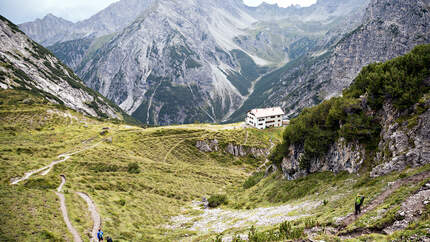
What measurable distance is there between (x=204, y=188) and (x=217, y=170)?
25.4 metres

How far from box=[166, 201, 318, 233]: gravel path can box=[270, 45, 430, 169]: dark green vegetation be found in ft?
46.9

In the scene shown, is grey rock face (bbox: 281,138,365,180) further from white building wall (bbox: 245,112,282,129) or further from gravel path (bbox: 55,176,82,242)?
white building wall (bbox: 245,112,282,129)

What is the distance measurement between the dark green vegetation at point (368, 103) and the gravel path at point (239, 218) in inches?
563

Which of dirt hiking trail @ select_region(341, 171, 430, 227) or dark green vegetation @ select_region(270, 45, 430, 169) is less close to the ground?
dark green vegetation @ select_region(270, 45, 430, 169)

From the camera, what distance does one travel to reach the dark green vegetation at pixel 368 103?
34406 mm

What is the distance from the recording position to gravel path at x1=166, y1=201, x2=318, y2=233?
3494 cm

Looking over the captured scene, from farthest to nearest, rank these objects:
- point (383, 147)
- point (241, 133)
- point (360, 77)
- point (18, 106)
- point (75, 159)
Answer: point (241, 133) → point (18, 106) → point (75, 159) → point (360, 77) → point (383, 147)

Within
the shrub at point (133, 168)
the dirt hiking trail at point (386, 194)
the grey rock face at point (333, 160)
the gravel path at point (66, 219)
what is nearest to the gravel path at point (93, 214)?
the gravel path at point (66, 219)

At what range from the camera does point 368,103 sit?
40.4 metres

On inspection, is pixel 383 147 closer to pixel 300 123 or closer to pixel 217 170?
pixel 300 123

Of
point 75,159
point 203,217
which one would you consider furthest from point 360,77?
point 75,159

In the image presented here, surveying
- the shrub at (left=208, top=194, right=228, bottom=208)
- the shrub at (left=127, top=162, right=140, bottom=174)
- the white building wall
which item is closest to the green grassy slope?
the shrub at (left=127, top=162, right=140, bottom=174)

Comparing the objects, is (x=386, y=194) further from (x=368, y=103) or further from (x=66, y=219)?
(x=66, y=219)

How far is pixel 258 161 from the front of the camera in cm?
13175
